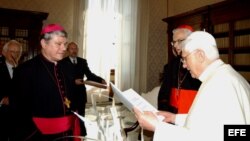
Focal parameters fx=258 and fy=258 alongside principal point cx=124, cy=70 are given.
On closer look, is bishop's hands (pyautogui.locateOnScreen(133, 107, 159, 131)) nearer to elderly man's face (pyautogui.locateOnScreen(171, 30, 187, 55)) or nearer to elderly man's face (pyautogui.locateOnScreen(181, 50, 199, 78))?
elderly man's face (pyautogui.locateOnScreen(181, 50, 199, 78))

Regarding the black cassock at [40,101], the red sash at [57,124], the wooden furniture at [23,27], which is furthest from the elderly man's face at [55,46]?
the wooden furniture at [23,27]

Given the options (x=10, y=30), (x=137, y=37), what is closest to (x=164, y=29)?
(x=137, y=37)

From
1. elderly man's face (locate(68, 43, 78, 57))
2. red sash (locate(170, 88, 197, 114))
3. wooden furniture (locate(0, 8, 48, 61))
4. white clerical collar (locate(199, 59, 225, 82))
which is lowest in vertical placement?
red sash (locate(170, 88, 197, 114))

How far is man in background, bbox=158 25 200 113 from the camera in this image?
2.33 m

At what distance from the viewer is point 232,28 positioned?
4.18m

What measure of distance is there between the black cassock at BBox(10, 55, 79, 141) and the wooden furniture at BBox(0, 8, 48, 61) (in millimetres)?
3048

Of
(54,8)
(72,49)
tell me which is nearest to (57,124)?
(72,49)

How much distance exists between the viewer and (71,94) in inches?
85.5

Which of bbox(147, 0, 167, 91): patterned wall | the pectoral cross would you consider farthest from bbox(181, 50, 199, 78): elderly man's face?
bbox(147, 0, 167, 91): patterned wall

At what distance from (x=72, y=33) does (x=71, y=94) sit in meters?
4.12

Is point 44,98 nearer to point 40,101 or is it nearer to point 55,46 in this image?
point 40,101

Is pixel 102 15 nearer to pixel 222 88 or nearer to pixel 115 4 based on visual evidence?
pixel 115 4

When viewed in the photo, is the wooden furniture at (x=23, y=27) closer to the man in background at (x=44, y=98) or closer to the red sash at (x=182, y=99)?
the man in background at (x=44, y=98)

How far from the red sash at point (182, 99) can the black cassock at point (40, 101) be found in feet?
3.13
